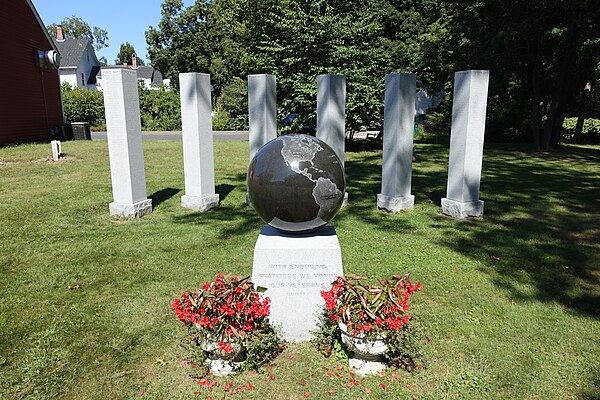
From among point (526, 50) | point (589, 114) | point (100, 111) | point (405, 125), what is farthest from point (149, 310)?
point (100, 111)

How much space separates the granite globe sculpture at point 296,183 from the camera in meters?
4.34

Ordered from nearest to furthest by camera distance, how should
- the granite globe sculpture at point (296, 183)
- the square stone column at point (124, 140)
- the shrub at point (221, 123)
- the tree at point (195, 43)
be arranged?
the granite globe sculpture at point (296, 183) → the square stone column at point (124, 140) → the shrub at point (221, 123) → the tree at point (195, 43)

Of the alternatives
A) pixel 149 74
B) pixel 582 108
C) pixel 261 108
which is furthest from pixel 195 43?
pixel 261 108

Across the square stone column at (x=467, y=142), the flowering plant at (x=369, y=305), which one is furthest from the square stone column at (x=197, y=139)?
the flowering plant at (x=369, y=305)

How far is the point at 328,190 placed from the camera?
176 inches

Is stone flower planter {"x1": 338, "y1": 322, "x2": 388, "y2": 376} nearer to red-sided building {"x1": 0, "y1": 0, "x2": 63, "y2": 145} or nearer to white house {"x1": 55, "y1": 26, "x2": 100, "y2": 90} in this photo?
red-sided building {"x1": 0, "y1": 0, "x2": 63, "y2": 145}

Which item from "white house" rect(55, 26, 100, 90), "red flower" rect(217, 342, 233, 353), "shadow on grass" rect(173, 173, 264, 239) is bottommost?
"shadow on grass" rect(173, 173, 264, 239)

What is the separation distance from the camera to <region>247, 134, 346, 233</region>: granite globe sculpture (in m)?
4.34

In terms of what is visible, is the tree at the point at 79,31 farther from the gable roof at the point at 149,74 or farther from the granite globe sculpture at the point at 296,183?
the granite globe sculpture at the point at 296,183

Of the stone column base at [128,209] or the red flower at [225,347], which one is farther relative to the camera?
the stone column base at [128,209]

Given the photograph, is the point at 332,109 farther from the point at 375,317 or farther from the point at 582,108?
the point at 582,108

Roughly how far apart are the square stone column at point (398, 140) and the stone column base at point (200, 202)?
3723 millimetres

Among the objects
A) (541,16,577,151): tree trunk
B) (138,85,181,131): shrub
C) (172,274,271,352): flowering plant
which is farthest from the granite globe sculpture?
(138,85,181,131): shrub

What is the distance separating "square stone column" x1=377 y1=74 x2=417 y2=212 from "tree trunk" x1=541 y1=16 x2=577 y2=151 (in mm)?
12055
